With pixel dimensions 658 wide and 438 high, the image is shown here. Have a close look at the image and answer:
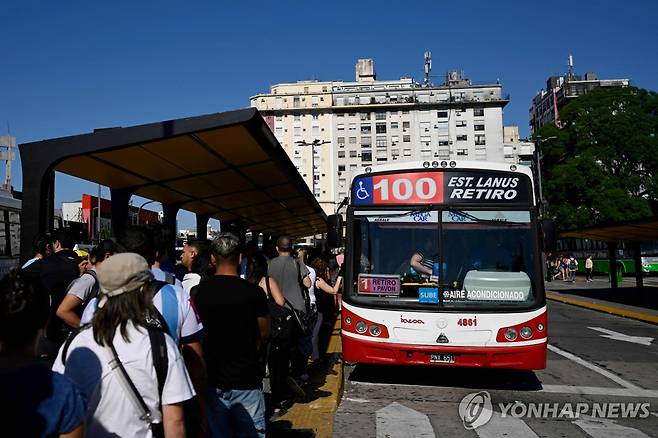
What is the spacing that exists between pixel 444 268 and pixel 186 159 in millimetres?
4563

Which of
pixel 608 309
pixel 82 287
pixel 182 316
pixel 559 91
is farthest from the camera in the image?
pixel 559 91

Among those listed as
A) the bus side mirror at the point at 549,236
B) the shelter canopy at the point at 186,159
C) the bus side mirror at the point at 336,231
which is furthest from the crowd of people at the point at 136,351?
the bus side mirror at the point at 549,236

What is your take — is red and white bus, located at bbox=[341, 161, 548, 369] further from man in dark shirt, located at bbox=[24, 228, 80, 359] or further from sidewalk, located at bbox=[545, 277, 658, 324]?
sidewalk, located at bbox=[545, 277, 658, 324]

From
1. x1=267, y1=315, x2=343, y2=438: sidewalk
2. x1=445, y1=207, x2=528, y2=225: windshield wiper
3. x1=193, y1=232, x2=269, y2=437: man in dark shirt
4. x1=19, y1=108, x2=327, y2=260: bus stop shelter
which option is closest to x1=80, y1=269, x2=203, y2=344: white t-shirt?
x1=193, y1=232, x2=269, y2=437: man in dark shirt

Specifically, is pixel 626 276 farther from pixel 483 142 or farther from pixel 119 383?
pixel 483 142

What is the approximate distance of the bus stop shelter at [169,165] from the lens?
7402mm

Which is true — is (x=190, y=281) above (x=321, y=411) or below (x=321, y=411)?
above

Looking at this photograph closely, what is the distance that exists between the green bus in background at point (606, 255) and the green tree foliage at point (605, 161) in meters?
1.92

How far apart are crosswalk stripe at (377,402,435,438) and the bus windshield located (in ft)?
5.06

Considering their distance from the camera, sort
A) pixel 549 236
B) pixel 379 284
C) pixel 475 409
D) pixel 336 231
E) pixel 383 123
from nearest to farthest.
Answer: pixel 475 409, pixel 379 284, pixel 549 236, pixel 336 231, pixel 383 123

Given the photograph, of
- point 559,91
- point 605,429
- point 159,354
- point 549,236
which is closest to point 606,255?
point 549,236

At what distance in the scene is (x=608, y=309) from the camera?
19844mm

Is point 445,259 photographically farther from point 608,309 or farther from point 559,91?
point 559,91

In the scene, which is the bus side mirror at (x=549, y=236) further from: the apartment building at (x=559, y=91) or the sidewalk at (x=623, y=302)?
the apartment building at (x=559, y=91)
